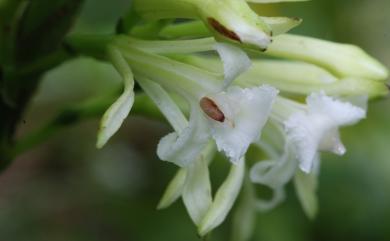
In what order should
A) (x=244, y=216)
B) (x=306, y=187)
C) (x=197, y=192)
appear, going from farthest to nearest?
(x=244, y=216)
(x=306, y=187)
(x=197, y=192)

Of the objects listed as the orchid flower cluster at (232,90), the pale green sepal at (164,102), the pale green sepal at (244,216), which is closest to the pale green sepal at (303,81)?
the orchid flower cluster at (232,90)

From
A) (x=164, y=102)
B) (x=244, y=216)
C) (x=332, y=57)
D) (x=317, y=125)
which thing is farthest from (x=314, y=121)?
(x=244, y=216)

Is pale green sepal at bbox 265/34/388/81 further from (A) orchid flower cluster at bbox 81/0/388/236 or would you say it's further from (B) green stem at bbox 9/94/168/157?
(B) green stem at bbox 9/94/168/157

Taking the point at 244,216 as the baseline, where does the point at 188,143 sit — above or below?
above

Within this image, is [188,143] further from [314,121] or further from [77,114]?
[77,114]

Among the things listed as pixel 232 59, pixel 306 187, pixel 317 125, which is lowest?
pixel 306 187

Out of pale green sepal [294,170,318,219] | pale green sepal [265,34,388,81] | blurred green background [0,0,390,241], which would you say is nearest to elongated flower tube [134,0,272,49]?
pale green sepal [265,34,388,81]

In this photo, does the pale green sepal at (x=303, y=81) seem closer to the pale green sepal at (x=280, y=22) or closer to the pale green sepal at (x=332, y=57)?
the pale green sepal at (x=332, y=57)
